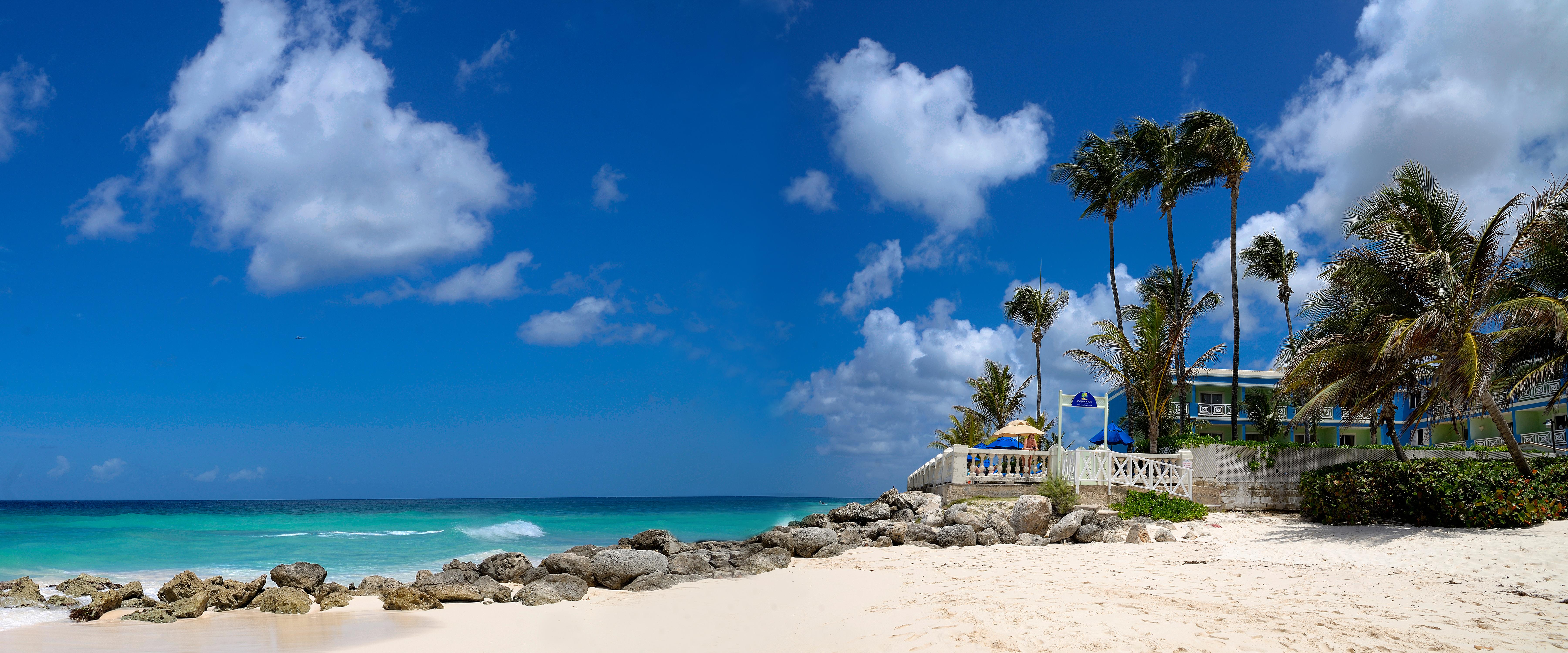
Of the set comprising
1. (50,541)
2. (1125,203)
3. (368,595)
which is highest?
(1125,203)

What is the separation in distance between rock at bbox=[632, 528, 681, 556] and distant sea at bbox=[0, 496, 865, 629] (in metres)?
4.55

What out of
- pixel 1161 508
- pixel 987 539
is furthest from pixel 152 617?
pixel 1161 508

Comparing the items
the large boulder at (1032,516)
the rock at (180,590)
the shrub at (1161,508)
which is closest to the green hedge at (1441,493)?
the shrub at (1161,508)

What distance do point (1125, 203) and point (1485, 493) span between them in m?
17.4

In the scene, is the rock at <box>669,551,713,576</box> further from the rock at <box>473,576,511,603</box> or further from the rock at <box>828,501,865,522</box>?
the rock at <box>828,501,865,522</box>

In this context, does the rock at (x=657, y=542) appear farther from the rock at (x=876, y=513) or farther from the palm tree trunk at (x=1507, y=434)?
the palm tree trunk at (x=1507, y=434)

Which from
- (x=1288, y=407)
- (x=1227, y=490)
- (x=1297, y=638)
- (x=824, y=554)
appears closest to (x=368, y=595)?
(x=824, y=554)

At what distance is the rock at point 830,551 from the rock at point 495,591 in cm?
411

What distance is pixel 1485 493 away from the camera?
40.4 ft

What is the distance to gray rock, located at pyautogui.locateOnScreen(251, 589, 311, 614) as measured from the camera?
10531 millimetres

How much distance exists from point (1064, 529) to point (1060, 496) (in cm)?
193

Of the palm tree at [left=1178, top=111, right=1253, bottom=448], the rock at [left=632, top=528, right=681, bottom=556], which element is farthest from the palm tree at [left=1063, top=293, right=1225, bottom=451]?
the rock at [left=632, top=528, right=681, bottom=556]

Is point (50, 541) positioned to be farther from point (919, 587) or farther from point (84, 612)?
point (919, 587)

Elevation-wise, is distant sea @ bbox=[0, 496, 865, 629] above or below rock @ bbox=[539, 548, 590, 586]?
below
